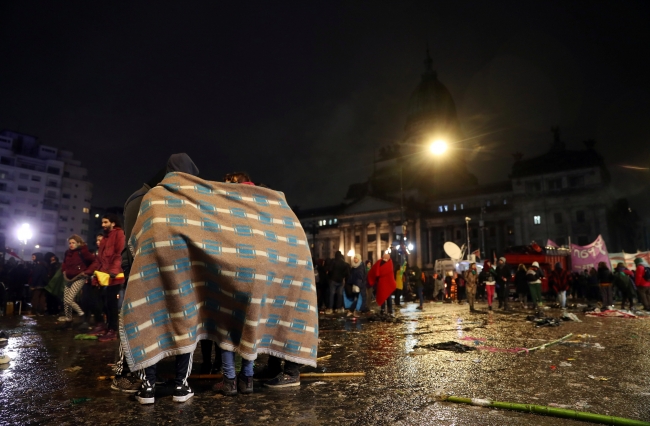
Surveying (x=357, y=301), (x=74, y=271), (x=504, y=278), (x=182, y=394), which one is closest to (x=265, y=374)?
(x=182, y=394)

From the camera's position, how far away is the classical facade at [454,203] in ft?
203

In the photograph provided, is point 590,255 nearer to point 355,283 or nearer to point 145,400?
point 355,283

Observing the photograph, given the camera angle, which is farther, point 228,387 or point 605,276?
point 605,276

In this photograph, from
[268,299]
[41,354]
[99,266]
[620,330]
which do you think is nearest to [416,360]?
[268,299]

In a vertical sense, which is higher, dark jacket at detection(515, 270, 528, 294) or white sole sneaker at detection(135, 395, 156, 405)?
dark jacket at detection(515, 270, 528, 294)

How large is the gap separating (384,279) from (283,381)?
30.2ft

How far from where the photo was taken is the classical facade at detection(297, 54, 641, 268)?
61969 millimetres

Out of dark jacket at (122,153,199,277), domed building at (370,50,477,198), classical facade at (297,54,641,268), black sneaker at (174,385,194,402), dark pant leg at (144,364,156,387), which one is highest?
domed building at (370,50,477,198)

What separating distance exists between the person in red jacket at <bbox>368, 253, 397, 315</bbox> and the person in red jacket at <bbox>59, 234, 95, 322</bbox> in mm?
8094

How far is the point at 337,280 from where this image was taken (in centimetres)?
1494

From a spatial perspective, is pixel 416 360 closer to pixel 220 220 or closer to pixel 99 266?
pixel 220 220

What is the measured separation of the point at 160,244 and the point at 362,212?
80.9 meters

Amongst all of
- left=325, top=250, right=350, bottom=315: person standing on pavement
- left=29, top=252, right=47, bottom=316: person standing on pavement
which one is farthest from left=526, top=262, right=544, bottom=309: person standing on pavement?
left=29, top=252, right=47, bottom=316: person standing on pavement

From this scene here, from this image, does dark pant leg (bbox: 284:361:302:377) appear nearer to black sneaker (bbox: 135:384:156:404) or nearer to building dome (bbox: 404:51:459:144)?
black sneaker (bbox: 135:384:156:404)
